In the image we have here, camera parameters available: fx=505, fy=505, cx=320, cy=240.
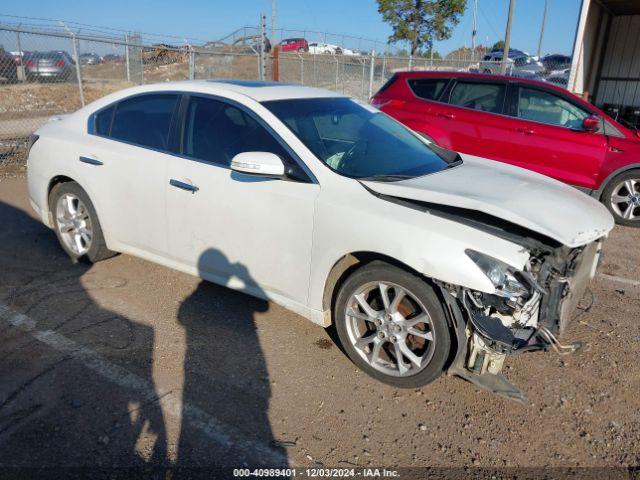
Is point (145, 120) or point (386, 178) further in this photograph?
point (145, 120)

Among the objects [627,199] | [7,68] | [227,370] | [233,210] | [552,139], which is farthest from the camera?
[7,68]

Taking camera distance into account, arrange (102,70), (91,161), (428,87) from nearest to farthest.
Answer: (91,161) → (428,87) → (102,70)

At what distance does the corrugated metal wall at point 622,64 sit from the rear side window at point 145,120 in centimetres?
1388

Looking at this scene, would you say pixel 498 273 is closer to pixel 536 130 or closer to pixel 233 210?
pixel 233 210

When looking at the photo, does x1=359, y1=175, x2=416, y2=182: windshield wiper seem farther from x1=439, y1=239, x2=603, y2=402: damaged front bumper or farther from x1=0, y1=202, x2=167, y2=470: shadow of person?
x1=0, y1=202, x2=167, y2=470: shadow of person

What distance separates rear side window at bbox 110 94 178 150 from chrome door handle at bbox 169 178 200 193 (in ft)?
1.13

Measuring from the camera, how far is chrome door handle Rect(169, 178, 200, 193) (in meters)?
3.60

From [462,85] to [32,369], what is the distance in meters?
6.46

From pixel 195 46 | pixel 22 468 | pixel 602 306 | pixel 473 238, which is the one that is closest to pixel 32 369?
pixel 22 468

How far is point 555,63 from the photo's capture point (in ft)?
79.2

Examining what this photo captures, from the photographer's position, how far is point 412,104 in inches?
303

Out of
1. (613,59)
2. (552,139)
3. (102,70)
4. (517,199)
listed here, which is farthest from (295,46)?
(517,199)

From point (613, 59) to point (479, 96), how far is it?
30.4ft

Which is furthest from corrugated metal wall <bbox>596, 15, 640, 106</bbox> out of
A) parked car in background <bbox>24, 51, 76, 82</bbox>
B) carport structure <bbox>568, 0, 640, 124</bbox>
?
parked car in background <bbox>24, 51, 76, 82</bbox>
